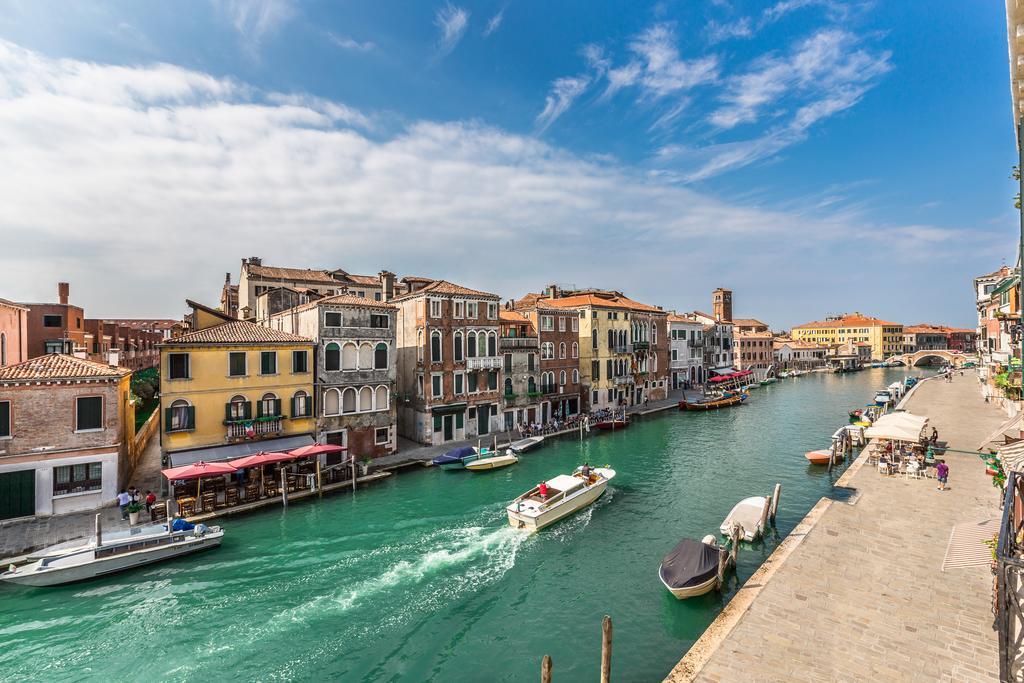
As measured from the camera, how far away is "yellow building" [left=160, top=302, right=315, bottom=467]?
75.7 feet

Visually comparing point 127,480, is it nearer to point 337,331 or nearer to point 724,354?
point 337,331

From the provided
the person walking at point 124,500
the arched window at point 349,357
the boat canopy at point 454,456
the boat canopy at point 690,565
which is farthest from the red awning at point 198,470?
the boat canopy at point 690,565

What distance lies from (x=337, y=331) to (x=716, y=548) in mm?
21777

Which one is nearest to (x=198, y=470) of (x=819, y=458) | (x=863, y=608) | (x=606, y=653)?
(x=606, y=653)

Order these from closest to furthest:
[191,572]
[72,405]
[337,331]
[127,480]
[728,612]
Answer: [728,612] → [191,572] → [72,405] → [127,480] → [337,331]

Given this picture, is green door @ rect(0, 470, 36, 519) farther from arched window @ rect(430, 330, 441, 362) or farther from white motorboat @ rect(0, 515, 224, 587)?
arched window @ rect(430, 330, 441, 362)

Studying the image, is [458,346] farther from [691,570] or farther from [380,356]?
[691,570]

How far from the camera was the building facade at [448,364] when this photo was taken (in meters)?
32.4

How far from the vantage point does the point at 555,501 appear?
67.7ft

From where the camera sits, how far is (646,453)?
32.5 meters

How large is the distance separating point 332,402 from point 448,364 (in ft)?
27.3

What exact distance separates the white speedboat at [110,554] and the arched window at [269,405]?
7.86 meters

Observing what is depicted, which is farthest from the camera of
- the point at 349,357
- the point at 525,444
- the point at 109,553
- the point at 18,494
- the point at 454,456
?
the point at 525,444

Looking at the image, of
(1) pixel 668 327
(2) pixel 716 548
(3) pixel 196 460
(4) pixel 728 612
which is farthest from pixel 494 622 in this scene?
(1) pixel 668 327
